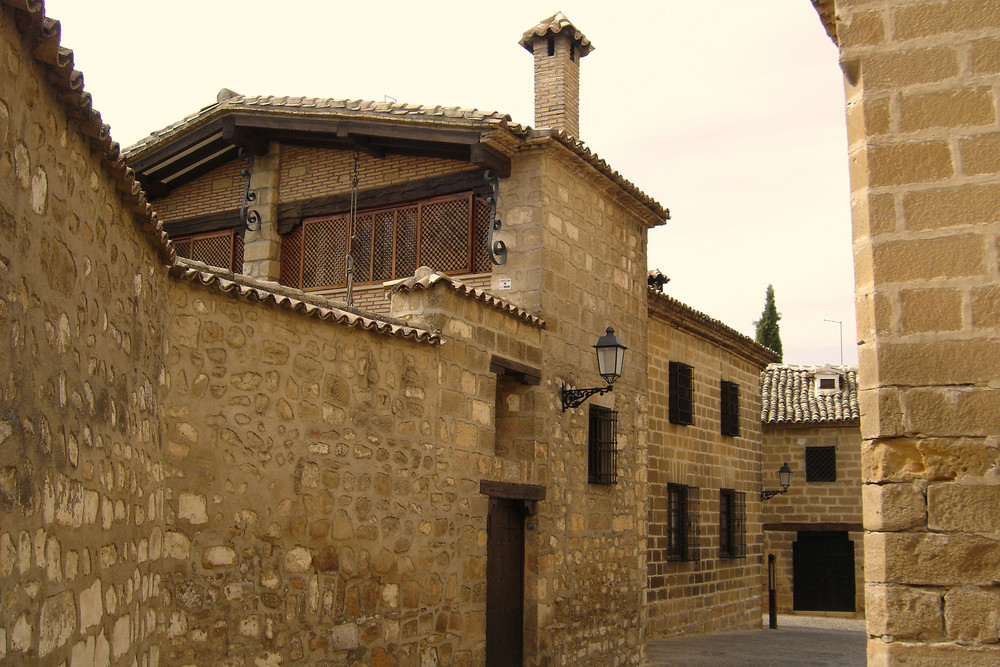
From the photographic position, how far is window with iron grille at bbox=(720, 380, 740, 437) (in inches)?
696

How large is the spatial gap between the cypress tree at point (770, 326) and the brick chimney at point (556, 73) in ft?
77.9

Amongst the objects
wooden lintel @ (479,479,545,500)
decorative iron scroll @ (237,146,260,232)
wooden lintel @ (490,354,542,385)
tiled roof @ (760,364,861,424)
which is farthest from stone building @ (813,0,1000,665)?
tiled roof @ (760,364,861,424)

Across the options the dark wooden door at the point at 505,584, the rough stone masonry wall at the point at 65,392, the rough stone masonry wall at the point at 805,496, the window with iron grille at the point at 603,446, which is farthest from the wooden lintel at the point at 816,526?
the rough stone masonry wall at the point at 65,392

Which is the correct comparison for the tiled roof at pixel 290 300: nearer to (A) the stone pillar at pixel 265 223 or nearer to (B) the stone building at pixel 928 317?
(B) the stone building at pixel 928 317

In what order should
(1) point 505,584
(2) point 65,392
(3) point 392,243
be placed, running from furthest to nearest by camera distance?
(3) point 392,243 → (1) point 505,584 → (2) point 65,392

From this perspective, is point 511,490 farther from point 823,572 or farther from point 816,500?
point 823,572

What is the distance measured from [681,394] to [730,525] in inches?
127

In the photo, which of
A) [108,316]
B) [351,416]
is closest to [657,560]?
[351,416]

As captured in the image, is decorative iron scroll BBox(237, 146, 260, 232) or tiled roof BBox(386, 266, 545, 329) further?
Result: decorative iron scroll BBox(237, 146, 260, 232)

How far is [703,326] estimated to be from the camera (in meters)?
16.5

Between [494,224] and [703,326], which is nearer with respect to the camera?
[494,224]

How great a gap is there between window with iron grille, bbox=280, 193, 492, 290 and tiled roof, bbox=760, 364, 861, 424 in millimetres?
14113

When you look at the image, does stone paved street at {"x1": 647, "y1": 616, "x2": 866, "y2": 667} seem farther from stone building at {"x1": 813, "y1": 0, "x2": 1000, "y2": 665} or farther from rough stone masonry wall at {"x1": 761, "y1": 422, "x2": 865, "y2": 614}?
stone building at {"x1": 813, "y1": 0, "x2": 1000, "y2": 665}

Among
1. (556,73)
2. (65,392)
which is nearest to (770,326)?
(556,73)
